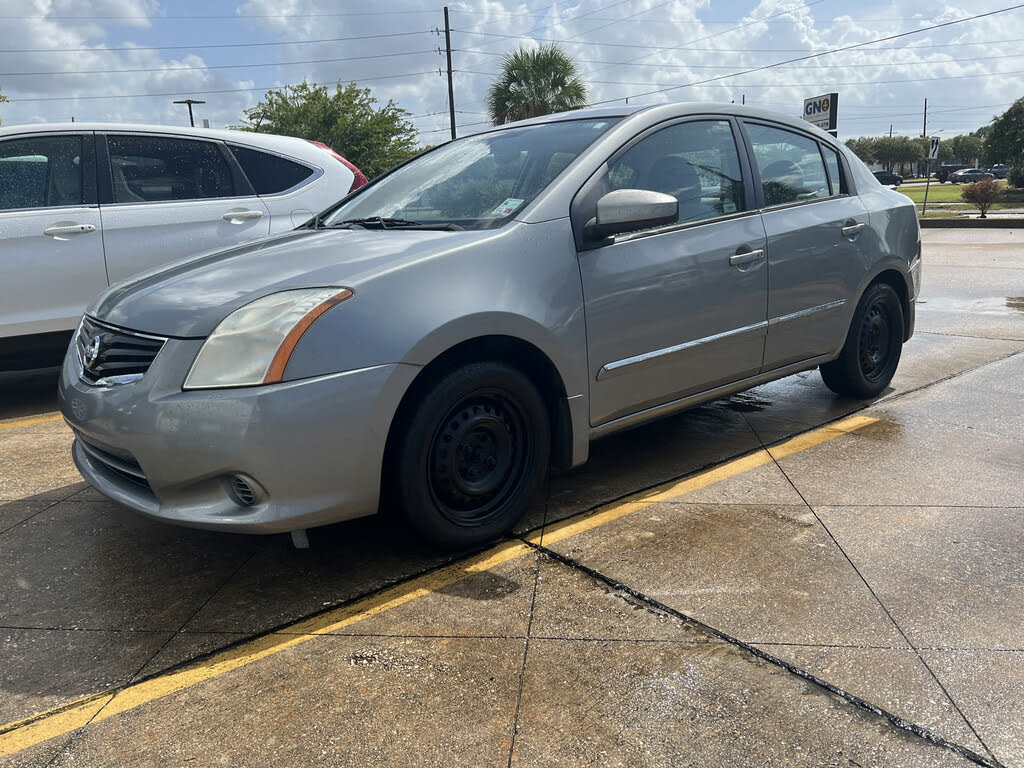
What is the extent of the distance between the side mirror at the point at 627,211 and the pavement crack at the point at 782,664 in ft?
4.11

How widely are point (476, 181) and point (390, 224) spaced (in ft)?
1.37

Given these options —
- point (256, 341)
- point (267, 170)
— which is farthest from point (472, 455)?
point (267, 170)

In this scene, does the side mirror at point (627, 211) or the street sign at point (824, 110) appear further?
the street sign at point (824, 110)

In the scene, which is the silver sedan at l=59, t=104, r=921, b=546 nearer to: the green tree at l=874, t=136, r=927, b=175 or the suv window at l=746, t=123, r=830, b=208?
the suv window at l=746, t=123, r=830, b=208

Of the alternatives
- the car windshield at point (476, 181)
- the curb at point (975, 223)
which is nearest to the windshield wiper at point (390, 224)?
the car windshield at point (476, 181)

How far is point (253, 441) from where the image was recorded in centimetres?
257

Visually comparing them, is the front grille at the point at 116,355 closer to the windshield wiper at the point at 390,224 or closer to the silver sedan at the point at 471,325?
the silver sedan at the point at 471,325

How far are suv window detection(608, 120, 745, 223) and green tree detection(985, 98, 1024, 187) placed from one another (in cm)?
5085

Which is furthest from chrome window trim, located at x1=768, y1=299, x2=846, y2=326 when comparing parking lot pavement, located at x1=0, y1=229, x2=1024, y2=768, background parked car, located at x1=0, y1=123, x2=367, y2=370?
background parked car, located at x1=0, y1=123, x2=367, y2=370

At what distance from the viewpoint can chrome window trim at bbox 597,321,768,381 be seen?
11.1ft

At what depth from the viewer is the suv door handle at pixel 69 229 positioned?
505 centimetres

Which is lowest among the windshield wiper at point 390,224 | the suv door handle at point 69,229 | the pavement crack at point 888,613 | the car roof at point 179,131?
the pavement crack at point 888,613

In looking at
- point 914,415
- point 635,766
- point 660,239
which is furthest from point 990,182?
point 635,766

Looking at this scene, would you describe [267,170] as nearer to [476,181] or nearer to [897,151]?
[476,181]
